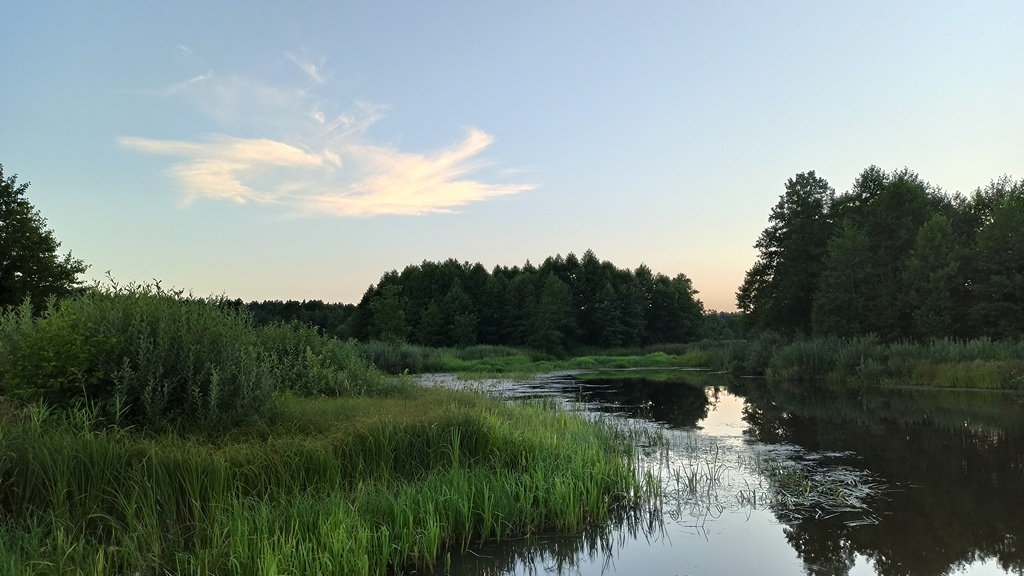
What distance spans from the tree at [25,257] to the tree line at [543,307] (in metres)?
38.3

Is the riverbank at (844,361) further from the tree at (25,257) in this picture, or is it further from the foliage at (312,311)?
the foliage at (312,311)

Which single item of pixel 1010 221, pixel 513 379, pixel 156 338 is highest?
pixel 1010 221

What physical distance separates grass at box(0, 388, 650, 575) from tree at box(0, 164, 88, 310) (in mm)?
22357

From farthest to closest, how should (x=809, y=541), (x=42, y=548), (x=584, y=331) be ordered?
(x=584, y=331), (x=809, y=541), (x=42, y=548)

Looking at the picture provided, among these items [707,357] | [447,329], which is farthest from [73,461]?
[447,329]

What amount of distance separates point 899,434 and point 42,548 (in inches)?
594

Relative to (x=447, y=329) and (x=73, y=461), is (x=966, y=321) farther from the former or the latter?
(x=447, y=329)

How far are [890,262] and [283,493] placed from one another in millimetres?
36151

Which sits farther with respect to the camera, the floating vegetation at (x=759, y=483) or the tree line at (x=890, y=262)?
the tree line at (x=890, y=262)

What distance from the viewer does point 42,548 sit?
442 centimetres

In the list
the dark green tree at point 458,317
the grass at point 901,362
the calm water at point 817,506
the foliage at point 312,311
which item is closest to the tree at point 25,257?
the calm water at point 817,506

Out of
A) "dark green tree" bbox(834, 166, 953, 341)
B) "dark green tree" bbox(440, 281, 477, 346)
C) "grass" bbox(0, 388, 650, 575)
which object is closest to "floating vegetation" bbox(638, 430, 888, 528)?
"grass" bbox(0, 388, 650, 575)

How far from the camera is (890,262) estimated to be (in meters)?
33.3

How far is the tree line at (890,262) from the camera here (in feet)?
90.2
